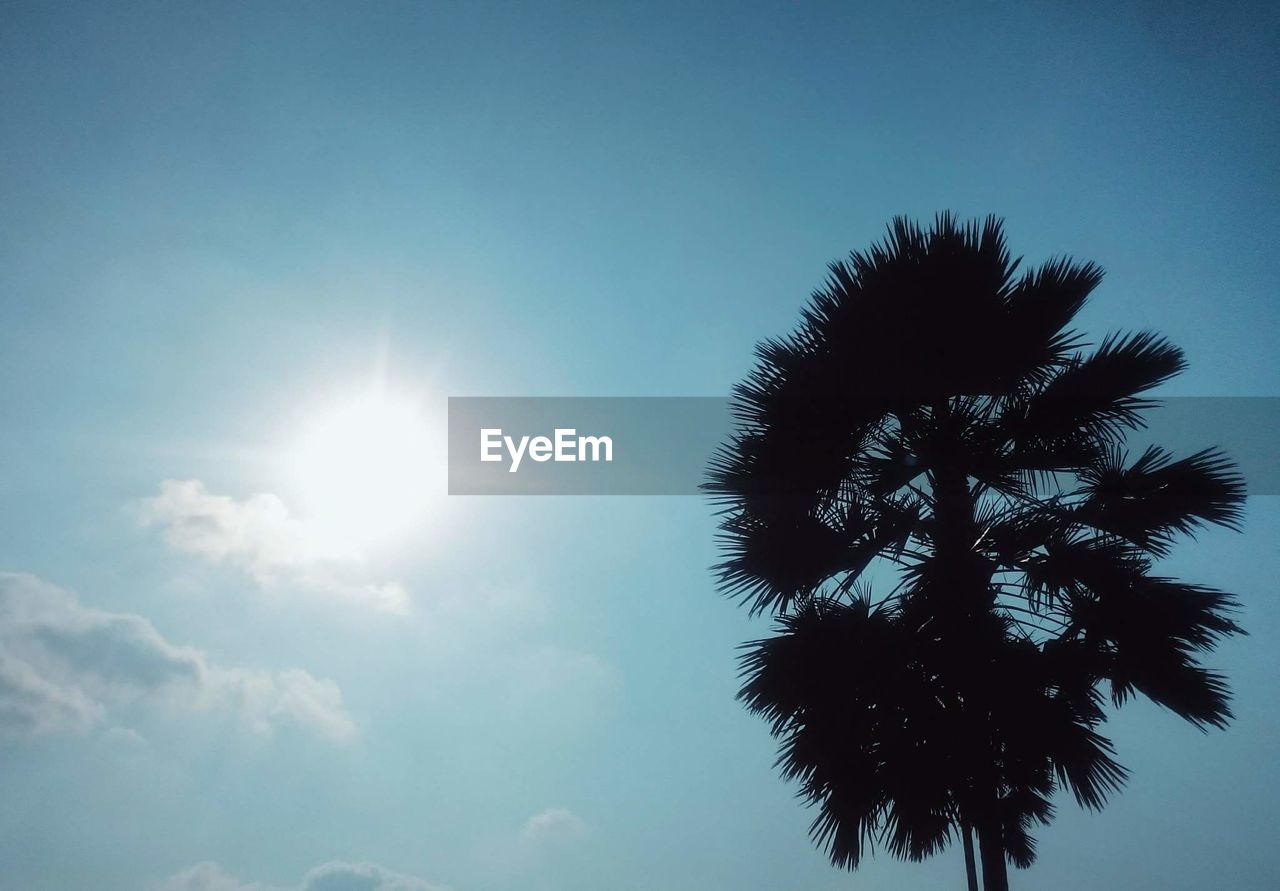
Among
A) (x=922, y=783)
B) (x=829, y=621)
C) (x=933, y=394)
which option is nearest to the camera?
(x=922, y=783)

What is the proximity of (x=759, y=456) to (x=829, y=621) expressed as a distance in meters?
1.80

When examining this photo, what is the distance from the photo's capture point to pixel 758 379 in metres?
8.40

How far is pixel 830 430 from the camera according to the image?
26.0ft

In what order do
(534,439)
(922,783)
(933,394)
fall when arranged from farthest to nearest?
(534,439) < (933,394) < (922,783)

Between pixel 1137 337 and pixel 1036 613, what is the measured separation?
3002mm

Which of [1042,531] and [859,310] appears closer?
[1042,531]

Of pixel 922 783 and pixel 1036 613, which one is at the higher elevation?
pixel 1036 613

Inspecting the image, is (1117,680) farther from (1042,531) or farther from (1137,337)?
(1137,337)

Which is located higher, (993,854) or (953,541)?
(953,541)

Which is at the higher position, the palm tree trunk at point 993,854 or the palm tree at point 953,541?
the palm tree at point 953,541

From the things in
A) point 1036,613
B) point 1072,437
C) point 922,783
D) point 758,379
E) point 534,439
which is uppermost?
point 534,439

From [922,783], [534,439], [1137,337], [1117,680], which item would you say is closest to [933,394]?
[1137,337]

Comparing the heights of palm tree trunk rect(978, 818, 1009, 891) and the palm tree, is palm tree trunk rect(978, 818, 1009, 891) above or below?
below

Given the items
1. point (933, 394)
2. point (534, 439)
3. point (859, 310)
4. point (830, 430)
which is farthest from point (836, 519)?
point (534, 439)
